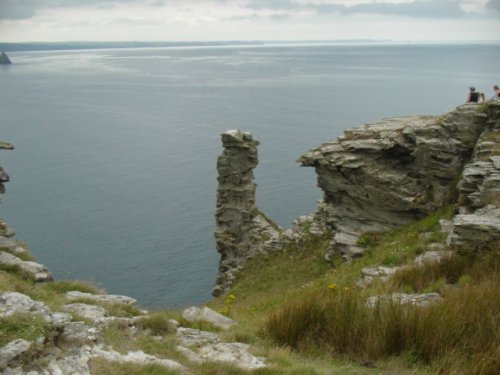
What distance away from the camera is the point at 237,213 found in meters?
45.0

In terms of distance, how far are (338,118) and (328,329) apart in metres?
127

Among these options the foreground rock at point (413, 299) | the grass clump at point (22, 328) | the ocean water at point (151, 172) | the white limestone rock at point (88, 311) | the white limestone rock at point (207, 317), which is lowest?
the ocean water at point (151, 172)

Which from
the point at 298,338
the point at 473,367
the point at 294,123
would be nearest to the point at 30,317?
the point at 298,338

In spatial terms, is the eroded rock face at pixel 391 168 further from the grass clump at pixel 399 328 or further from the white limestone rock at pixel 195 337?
the white limestone rock at pixel 195 337

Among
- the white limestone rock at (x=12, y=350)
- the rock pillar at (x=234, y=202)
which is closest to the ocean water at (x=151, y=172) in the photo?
the rock pillar at (x=234, y=202)

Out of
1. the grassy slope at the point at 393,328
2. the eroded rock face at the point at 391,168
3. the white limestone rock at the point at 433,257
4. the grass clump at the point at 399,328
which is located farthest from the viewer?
the eroded rock face at the point at 391,168

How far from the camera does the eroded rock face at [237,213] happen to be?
143 ft

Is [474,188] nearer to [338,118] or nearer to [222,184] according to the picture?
[222,184]

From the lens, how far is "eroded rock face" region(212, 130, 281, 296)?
43.7 meters

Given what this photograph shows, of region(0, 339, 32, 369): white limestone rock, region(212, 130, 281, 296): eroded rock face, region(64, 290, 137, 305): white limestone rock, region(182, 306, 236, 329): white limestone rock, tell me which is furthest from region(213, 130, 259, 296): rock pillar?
region(0, 339, 32, 369): white limestone rock

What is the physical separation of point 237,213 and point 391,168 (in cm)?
1752

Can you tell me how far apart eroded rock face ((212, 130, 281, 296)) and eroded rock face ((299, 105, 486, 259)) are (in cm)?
966

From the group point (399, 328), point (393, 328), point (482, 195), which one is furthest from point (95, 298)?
point (482, 195)

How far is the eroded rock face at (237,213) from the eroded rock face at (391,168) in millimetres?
9659
